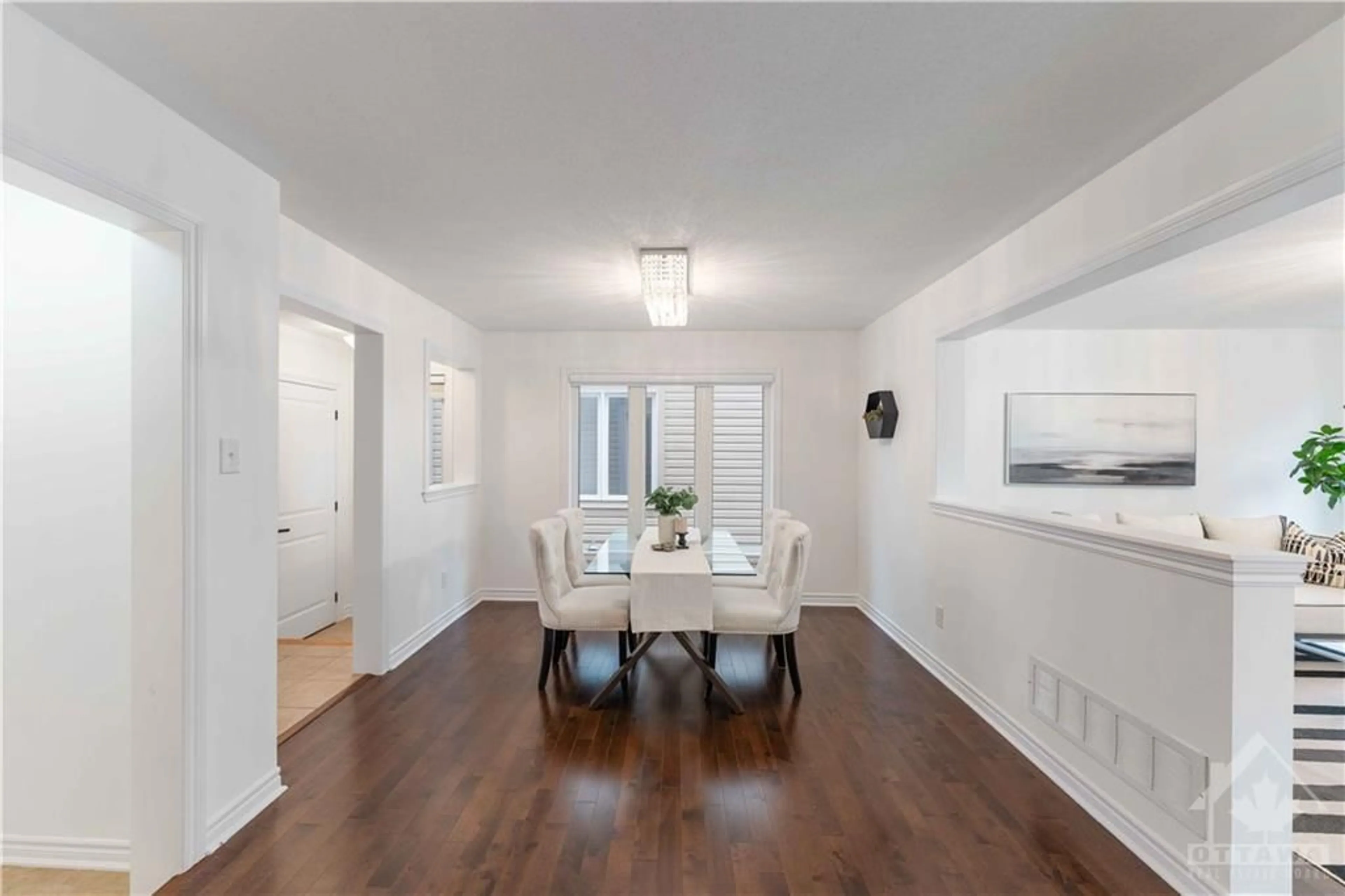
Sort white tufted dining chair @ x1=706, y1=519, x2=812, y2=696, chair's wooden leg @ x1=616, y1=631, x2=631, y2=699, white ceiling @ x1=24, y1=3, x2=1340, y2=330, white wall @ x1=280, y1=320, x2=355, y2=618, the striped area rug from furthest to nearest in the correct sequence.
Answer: white wall @ x1=280, y1=320, x2=355, y2=618
chair's wooden leg @ x1=616, y1=631, x2=631, y2=699
white tufted dining chair @ x1=706, y1=519, x2=812, y2=696
the striped area rug
white ceiling @ x1=24, y1=3, x2=1340, y2=330

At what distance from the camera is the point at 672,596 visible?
313 centimetres

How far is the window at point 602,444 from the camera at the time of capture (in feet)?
18.8

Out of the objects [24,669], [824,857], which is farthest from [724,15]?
[24,669]

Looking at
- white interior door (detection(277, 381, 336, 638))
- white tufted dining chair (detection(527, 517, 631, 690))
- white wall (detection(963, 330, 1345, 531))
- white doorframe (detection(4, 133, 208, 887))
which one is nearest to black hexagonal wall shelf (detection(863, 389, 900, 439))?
white wall (detection(963, 330, 1345, 531))

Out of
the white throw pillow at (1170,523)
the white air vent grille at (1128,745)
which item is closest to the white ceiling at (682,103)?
the white air vent grille at (1128,745)

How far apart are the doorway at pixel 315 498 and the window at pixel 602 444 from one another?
1.94 metres

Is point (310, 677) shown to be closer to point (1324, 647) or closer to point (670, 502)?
point (670, 502)

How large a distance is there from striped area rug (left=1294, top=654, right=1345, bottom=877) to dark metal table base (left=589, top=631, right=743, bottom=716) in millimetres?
2159

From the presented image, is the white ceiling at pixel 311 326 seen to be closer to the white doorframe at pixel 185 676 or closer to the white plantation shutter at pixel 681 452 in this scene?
the white plantation shutter at pixel 681 452

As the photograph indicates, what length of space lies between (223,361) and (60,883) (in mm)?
1886

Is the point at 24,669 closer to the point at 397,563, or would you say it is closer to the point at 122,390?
the point at 122,390

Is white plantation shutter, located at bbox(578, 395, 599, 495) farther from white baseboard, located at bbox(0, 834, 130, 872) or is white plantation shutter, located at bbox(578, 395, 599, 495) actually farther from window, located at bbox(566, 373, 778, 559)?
white baseboard, located at bbox(0, 834, 130, 872)

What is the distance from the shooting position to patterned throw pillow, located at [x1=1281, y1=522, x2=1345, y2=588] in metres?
4.37

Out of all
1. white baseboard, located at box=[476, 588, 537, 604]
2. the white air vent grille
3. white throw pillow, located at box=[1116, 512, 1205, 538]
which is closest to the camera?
the white air vent grille
